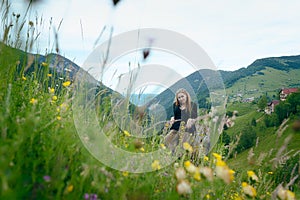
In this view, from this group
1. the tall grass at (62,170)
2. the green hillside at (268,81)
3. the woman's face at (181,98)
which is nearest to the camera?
the tall grass at (62,170)

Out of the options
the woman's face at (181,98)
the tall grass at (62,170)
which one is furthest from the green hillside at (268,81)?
the tall grass at (62,170)

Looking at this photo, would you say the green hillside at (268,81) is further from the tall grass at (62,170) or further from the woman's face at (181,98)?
the tall grass at (62,170)

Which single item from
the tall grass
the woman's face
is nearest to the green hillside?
the woman's face

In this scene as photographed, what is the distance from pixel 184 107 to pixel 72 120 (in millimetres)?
5032

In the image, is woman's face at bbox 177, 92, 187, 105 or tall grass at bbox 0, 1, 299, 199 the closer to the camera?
tall grass at bbox 0, 1, 299, 199

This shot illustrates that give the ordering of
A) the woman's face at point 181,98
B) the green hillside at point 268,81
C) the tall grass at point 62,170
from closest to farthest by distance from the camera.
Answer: the tall grass at point 62,170, the woman's face at point 181,98, the green hillside at point 268,81

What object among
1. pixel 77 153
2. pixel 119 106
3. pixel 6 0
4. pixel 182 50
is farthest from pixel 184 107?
pixel 77 153

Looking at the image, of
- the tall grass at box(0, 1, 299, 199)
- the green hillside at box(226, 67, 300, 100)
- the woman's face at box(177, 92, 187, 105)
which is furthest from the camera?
the green hillside at box(226, 67, 300, 100)

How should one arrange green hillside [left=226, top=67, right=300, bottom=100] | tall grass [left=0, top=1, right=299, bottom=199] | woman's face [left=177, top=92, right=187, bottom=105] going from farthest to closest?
green hillside [left=226, top=67, right=300, bottom=100] < woman's face [left=177, top=92, right=187, bottom=105] < tall grass [left=0, top=1, right=299, bottom=199]

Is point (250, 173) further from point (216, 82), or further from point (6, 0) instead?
point (6, 0)

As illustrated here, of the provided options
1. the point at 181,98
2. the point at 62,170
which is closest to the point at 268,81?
the point at 181,98

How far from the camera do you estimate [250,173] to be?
2789 millimetres

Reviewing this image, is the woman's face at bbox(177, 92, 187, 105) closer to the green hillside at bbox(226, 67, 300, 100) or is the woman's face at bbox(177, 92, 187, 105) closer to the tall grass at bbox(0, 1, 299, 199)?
the tall grass at bbox(0, 1, 299, 199)

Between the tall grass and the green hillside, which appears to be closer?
the tall grass
